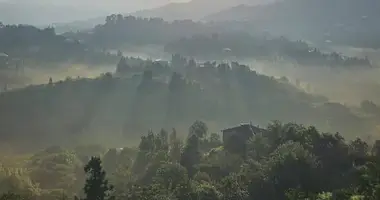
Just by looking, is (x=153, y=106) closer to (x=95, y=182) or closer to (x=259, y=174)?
(x=259, y=174)

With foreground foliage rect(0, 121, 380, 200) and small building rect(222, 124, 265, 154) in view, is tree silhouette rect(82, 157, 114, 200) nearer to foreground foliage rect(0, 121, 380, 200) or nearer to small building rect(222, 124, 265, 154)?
foreground foliage rect(0, 121, 380, 200)

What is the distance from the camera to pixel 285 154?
2841 cm

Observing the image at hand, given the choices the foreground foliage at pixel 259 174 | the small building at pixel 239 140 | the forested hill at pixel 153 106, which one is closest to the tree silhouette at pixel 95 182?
the foreground foliage at pixel 259 174

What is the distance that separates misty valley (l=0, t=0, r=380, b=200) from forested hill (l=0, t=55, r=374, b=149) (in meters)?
0.29

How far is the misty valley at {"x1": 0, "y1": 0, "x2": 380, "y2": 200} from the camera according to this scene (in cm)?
2745

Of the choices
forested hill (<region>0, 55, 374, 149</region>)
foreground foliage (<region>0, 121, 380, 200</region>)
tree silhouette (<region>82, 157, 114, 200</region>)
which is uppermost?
tree silhouette (<region>82, 157, 114, 200</region>)

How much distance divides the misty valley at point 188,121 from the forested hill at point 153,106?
291mm

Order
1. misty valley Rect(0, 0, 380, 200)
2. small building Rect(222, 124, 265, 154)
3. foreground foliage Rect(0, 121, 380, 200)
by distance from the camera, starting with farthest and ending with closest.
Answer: small building Rect(222, 124, 265, 154), misty valley Rect(0, 0, 380, 200), foreground foliage Rect(0, 121, 380, 200)

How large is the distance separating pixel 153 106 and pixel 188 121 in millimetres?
8080

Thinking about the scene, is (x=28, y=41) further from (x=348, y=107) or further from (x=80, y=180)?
(x=80, y=180)

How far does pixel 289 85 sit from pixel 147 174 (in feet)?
279

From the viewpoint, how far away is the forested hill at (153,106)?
8731 cm

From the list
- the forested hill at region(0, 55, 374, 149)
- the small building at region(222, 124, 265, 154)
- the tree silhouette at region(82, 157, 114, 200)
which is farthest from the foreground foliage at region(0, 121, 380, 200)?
the forested hill at region(0, 55, 374, 149)

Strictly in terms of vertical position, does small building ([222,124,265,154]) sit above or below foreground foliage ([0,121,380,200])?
below
